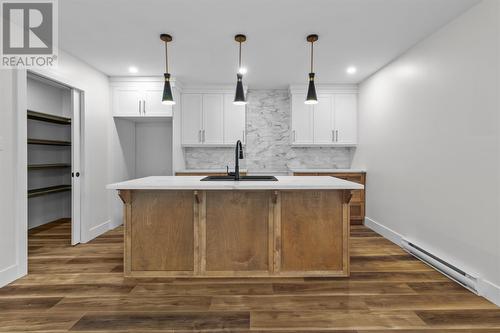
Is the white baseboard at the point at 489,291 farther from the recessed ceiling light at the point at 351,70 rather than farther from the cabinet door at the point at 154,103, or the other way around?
the cabinet door at the point at 154,103

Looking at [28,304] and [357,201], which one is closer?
[28,304]

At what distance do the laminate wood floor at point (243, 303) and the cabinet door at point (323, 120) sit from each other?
253 centimetres

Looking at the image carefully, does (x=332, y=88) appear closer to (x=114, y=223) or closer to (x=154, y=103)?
(x=154, y=103)

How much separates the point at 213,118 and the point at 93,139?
6.34 ft

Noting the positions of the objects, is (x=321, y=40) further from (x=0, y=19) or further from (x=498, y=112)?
(x=0, y=19)

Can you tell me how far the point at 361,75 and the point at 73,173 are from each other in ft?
14.8

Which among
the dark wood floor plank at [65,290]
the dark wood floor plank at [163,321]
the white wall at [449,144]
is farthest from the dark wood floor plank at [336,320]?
the dark wood floor plank at [65,290]

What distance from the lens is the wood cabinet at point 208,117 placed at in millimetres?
4809

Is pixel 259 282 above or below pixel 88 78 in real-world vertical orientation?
below

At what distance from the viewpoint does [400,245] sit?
3.46 metres

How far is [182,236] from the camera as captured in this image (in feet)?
8.34

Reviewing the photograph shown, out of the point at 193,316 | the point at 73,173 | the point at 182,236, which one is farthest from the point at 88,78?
the point at 193,316

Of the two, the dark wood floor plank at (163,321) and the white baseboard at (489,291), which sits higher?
the white baseboard at (489,291)
